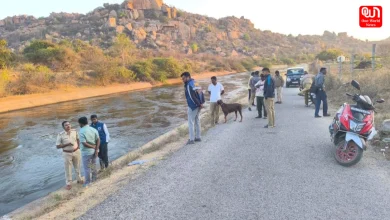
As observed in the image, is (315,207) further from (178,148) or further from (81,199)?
(178,148)

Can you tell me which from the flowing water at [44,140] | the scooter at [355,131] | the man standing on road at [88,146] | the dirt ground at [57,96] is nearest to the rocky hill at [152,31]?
the dirt ground at [57,96]

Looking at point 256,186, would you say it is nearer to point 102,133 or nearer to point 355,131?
point 355,131

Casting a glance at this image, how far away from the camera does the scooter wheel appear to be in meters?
6.11

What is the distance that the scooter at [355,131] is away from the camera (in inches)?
241

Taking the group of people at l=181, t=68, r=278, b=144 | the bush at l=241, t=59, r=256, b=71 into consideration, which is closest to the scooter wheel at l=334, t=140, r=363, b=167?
the group of people at l=181, t=68, r=278, b=144

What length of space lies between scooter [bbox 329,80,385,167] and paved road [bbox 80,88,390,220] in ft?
0.81

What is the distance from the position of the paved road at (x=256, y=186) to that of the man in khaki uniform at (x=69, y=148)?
1855mm

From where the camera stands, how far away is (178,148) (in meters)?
8.81

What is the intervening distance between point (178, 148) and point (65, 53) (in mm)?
40826

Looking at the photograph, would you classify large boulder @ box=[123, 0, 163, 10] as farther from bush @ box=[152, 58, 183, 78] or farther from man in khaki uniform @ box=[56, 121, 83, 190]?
man in khaki uniform @ box=[56, 121, 83, 190]

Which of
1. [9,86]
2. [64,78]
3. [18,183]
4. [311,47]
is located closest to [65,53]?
[64,78]

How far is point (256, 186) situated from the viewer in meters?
5.41

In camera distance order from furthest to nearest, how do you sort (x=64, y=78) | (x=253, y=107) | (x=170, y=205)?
(x=64, y=78) → (x=253, y=107) → (x=170, y=205)

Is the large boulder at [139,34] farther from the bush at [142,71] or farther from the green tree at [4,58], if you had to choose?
the green tree at [4,58]
